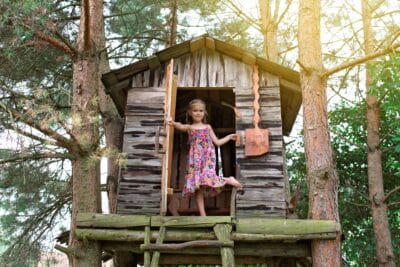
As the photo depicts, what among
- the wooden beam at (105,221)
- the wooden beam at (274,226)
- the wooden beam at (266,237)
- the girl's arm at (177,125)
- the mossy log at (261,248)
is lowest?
the mossy log at (261,248)

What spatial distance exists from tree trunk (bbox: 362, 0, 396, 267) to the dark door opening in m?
2.86

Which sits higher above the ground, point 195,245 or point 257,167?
point 257,167

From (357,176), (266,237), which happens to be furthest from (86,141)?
(357,176)

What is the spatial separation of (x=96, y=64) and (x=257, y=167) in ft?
9.16

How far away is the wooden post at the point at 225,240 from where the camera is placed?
583cm

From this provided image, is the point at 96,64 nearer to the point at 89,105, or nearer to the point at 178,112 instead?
Answer: the point at 89,105

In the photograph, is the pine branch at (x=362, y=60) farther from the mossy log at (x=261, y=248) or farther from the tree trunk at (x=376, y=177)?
the tree trunk at (x=376, y=177)

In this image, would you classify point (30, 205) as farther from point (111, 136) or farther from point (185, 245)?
point (185, 245)

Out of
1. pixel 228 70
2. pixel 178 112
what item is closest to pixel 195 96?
pixel 178 112

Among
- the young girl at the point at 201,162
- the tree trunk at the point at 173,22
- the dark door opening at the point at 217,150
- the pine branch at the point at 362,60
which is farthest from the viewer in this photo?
the tree trunk at the point at 173,22

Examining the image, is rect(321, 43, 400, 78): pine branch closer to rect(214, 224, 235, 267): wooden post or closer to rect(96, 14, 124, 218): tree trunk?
rect(214, 224, 235, 267): wooden post

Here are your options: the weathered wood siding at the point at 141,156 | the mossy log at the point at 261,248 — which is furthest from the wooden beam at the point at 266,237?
the weathered wood siding at the point at 141,156

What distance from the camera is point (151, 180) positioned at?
7055mm

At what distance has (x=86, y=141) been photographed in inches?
245
